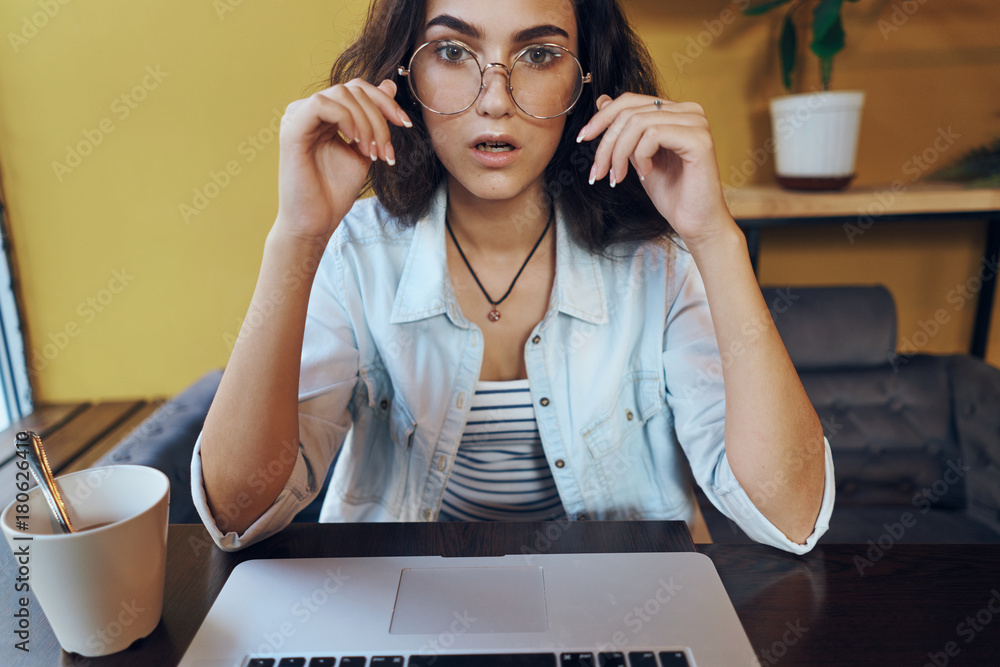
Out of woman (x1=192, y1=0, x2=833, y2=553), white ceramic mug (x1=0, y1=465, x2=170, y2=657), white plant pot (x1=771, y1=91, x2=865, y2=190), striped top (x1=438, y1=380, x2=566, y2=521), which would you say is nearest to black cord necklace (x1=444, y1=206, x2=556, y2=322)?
woman (x1=192, y1=0, x2=833, y2=553)

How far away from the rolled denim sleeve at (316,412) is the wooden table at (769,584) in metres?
0.02

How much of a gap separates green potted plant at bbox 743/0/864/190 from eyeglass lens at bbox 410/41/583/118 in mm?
1047

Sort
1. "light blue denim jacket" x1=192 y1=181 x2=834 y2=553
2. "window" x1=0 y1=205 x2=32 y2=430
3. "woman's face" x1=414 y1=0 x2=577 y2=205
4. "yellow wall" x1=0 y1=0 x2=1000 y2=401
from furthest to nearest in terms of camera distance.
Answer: "window" x1=0 y1=205 x2=32 y2=430 → "yellow wall" x1=0 y1=0 x2=1000 y2=401 → "light blue denim jacket" x1=192 y1=181 x2=834 y2=553 → "woman's face" x1=414 y1=0 x2=577 y2=205

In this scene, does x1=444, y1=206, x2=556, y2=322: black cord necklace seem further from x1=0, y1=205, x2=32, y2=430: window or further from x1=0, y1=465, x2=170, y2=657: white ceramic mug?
x1=0, y1=205, x2=32, y2=430: window

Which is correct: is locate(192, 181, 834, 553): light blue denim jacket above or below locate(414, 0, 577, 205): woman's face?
below

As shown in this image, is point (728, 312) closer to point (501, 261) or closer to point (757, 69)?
point (501, 261)

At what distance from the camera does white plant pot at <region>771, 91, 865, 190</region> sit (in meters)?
1.69

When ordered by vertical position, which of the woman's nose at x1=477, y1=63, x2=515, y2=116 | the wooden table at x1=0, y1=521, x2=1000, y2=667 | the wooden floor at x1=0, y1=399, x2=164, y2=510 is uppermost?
the woman's nose at x1=477, y1=63, x2=515, y2=116

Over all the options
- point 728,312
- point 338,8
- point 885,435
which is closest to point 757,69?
point 885,435

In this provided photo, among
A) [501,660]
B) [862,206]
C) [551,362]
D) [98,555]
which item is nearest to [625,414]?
[551,362]

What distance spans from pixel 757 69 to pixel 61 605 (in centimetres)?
212

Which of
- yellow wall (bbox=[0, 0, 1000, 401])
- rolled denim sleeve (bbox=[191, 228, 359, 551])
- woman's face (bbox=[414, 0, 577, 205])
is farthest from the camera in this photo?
yellow wall (bbox=[0, 0, 1000, 401])

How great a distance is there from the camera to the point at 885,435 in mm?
1636

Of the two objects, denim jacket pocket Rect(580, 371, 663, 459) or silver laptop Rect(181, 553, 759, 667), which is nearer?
silver laptop Rect(181, 553, 759, 667)
